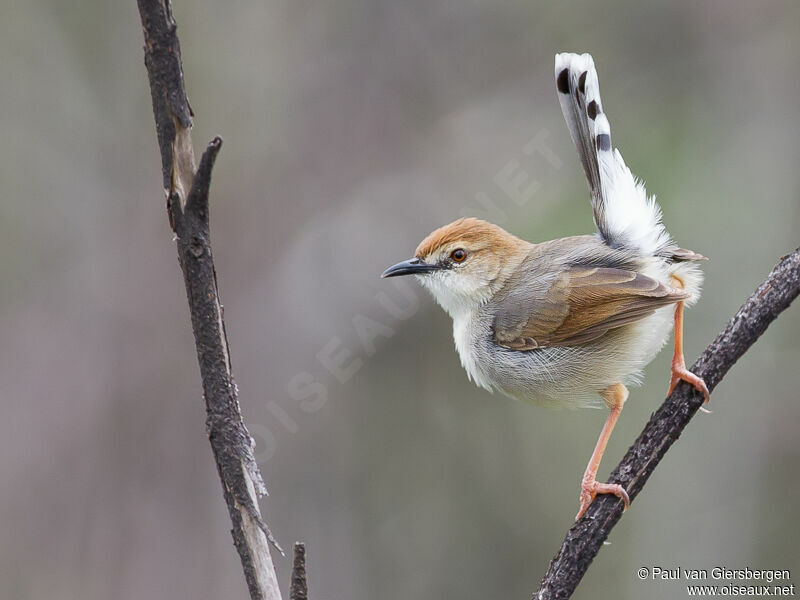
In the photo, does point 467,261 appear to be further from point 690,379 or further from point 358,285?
point 358,285

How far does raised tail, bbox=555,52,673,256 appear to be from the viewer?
4.09m

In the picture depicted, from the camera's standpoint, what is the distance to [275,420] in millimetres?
6430

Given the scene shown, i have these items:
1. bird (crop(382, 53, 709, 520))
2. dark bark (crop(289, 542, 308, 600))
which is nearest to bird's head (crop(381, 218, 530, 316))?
bird (crop(382, 53, 709, 520))

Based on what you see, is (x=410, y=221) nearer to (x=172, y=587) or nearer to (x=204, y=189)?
(x=172, y=587)

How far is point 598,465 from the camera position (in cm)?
400

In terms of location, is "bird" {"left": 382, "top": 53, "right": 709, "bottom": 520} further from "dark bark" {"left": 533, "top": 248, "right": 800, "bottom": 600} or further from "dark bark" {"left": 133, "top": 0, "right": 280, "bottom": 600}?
"dark bark" {"left": 133, "top": 0, "right": 280, "bottom": 600}

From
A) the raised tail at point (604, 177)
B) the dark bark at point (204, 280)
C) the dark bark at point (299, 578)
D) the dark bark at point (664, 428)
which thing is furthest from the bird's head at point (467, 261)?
the dark bark at point (299, 578)

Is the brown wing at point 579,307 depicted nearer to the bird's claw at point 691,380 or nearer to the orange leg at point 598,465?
the orange leg at point 598,465

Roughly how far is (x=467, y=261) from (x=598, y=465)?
1.32m

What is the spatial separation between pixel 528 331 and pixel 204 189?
89.8 inches

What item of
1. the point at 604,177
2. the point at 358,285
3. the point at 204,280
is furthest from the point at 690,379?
the point at 358,285

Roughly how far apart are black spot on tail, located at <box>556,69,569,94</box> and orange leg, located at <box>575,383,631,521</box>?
1.53 m

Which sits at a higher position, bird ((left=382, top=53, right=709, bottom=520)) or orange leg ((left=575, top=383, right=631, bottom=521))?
bird ((left=382, top=53, right=709, bottom=520))

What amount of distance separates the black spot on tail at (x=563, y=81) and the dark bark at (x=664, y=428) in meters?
1.49
